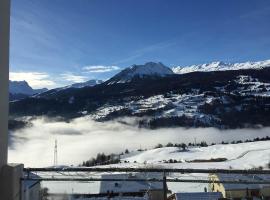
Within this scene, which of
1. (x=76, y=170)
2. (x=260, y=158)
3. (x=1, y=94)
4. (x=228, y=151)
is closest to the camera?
(x=1, y=94)

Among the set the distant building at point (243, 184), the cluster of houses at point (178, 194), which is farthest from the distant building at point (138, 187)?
the distant building at point (243, 184)

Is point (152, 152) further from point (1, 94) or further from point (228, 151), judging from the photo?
point (1, 94)

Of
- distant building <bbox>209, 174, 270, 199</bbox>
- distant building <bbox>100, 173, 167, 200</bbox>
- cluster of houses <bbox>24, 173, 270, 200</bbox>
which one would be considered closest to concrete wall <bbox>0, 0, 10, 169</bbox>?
cluster of houses <bbox>24, 173, 270, 200</bbox>

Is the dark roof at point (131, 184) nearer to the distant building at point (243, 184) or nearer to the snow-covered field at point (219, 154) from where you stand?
the distant building at point (243, 184)

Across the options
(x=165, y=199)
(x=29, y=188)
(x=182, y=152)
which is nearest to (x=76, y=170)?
(x=29, y=188)

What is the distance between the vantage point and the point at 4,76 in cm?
372

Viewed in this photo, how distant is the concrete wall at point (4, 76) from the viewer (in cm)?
366

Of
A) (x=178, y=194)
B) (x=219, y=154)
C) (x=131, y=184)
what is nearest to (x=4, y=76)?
(x=178, y=194)

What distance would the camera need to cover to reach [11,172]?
3701 mm

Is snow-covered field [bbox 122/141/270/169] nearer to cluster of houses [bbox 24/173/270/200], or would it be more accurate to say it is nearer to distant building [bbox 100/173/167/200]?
distant building [bbox 100/173/167/200]

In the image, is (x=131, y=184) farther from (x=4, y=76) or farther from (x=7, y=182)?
(x=4, y=76)

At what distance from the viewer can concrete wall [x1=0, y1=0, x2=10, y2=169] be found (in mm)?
3660

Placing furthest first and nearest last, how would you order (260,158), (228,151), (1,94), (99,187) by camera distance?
(228,151), (260,158), (99,187), (1,94)

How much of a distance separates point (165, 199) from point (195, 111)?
7478 inches
